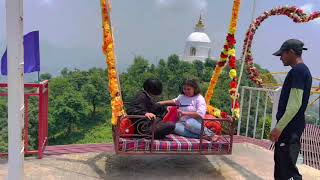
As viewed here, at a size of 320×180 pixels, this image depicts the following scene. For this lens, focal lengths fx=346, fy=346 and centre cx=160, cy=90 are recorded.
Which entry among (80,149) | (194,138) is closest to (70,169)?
(80,149)

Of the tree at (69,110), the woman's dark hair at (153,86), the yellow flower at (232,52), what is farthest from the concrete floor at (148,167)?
the tree at (69,110)

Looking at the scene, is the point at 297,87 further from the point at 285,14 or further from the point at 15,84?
the point at 285,14

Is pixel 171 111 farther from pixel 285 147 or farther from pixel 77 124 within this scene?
pixel 77 124

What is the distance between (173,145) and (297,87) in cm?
159

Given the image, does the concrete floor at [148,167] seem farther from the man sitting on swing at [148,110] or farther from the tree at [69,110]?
the tree at [69,110]

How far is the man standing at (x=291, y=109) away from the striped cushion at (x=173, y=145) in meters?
0.99

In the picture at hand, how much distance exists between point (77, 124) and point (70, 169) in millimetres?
33653

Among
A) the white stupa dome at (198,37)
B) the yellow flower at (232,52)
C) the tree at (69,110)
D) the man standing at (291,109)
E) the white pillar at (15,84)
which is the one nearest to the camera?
the white pillar at (15,84)

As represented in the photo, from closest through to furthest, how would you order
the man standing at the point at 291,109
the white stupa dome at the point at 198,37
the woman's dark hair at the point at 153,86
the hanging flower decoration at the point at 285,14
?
the man standing at the point at 291,109
the woman's dark hair at the point at 153,86
the hanging flower decoration at the point at 285,14
the white stupa dome at the point at 198,37

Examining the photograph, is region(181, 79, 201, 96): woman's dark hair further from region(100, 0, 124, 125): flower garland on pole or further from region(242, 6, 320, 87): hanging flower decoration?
region(242, 6, 320, 87): hanging flower decoration

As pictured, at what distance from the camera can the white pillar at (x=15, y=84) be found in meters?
2.62

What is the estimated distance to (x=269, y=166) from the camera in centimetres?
475

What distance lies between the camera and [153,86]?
13.6ft

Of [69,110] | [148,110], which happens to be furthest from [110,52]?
[69,110]
